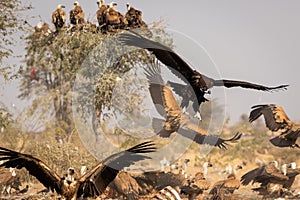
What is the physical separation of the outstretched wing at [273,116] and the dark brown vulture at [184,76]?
0.83 metres

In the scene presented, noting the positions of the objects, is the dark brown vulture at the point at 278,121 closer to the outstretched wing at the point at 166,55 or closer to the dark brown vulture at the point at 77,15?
the outstretched wing at the point at 166,55

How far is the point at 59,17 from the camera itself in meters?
19.7

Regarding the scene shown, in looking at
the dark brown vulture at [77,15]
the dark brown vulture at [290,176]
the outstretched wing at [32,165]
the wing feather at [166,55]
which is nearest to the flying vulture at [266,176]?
the dark brown vulture at [290,176]

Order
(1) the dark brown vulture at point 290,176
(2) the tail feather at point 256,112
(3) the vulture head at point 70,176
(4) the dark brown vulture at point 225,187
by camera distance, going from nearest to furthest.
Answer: (3) the vulture head at point 70,176 < (2) the tail feather at point 256,112 < (4) the dark brown vulture at point 225,187 < (1) the dark brown vulture at point 290,176

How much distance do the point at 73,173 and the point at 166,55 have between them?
305 cm

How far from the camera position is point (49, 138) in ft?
62.5

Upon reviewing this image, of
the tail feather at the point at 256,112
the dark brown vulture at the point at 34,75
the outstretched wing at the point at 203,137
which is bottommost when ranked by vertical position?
the outstretched wing at the point at 203,137

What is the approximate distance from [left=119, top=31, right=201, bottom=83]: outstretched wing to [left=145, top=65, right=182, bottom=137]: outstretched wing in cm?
92

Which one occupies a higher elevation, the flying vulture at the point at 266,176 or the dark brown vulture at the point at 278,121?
the dark brown vulture at the point at 278,121

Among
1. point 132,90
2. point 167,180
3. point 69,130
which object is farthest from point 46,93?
point 167,180

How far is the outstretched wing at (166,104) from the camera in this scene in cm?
1149

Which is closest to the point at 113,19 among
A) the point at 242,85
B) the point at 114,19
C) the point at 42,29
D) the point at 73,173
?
the point at 114,19

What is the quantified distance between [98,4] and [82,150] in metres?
4.76

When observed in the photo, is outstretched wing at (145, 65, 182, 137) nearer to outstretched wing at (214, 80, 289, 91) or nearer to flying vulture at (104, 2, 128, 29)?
outstretched wing at (214, 80, 289, 91)
